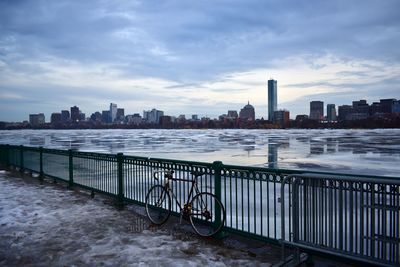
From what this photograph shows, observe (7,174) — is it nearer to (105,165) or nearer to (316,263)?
(105,165)

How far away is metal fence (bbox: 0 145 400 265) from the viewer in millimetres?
4898

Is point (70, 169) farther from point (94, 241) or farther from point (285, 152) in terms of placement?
point (285, 152)

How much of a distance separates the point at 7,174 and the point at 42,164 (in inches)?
135

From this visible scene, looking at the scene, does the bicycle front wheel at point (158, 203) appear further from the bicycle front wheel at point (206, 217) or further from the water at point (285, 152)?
the water at point (285, 152)

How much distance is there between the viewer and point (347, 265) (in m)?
5.66

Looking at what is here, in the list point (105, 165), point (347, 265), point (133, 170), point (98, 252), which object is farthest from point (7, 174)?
point (347, 265)

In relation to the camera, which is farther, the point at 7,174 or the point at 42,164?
the point at 7,174

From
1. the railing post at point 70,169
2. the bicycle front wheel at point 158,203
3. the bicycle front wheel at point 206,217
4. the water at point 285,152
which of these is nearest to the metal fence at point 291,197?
the railing post at point 70,169

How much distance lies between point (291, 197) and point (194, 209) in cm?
242

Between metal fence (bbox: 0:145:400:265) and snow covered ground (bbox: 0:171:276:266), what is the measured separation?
812 millimetres

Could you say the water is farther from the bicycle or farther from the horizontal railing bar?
the horizontal railing bar

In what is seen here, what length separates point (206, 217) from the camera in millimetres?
7438

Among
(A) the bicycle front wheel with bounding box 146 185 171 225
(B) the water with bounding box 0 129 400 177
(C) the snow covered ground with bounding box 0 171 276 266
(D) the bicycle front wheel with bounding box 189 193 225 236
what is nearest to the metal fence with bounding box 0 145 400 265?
(D) the bicycle front wheel with bounding box 189 193 225 236

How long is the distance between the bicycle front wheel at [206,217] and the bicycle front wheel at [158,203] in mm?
769
